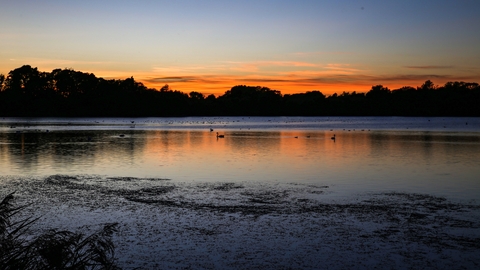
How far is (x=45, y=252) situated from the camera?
565cm

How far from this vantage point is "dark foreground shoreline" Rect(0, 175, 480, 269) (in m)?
10.1

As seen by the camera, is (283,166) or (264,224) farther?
(283,166)

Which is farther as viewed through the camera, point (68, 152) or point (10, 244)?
point (68, 152)

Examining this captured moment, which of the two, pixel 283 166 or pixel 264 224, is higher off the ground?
pixel 264 224

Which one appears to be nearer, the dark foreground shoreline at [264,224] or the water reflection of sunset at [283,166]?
the dark foreground shoreline at [264,224]

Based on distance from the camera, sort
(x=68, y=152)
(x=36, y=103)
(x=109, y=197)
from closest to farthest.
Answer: (x=109, y=197), (x=68, y=152), (x=36, y=103)

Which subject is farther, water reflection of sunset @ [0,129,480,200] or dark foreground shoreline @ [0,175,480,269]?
water reflection of sunset @ [0,129,480,200]

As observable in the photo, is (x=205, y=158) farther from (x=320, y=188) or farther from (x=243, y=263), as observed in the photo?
(x=243, y=263)

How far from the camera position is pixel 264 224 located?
42.2ft

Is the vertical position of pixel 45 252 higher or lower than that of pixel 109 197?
higher

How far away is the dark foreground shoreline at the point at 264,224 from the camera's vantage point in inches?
397

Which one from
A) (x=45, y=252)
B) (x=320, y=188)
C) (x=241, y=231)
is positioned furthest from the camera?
(x=320, y=188)

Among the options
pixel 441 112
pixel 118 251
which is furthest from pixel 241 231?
pixel 441 112

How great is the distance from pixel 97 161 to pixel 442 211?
2063 cm
